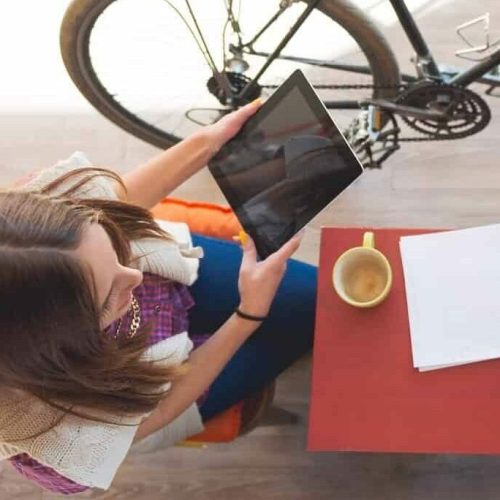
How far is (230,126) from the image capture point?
3.34 feet

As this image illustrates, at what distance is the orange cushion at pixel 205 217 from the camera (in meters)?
1.18

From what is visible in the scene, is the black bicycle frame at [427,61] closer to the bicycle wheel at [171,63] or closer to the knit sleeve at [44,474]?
the bicycle wheel at [171,63]

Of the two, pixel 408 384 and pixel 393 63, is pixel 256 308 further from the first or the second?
pixel 393 63

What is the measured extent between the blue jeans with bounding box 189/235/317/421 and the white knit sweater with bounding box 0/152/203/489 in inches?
3.5

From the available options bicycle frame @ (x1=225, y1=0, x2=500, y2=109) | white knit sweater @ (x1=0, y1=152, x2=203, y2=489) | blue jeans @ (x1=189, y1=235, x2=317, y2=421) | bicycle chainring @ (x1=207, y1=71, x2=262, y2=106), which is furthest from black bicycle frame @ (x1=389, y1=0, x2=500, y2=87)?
white knit sweater @ (x1=0, y1=152, x2=203, y2=489)

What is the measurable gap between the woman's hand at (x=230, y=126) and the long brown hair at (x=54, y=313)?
0.22m

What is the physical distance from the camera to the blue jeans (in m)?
1.12

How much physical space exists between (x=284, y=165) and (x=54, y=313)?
1.24ft

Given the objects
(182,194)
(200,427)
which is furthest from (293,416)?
(182,194)

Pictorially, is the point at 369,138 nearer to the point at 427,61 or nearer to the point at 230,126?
the point at 427,61

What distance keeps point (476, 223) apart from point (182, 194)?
0.55 meters

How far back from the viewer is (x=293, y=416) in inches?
54.9

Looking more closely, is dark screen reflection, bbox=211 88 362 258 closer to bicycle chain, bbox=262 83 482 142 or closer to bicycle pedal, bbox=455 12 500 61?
bicycle chain, bbox=262 83 482 142

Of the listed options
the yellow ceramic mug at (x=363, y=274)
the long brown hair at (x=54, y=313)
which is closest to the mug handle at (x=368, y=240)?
the yellow ceramic mug at (x=363, y=274)
